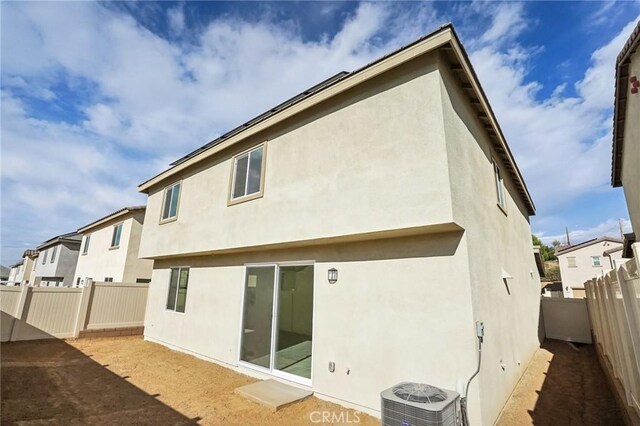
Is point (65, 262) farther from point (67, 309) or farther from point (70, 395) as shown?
point (70, 395)

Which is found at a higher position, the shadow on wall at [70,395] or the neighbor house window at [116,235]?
the neighbor house window at [116,235]

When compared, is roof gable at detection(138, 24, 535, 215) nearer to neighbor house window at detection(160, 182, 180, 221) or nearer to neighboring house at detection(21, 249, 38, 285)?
neighbor house window at detection(160, 182, 180, 221)

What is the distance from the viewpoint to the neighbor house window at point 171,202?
1137 centimetres

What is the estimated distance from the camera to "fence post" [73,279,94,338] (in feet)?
41.2

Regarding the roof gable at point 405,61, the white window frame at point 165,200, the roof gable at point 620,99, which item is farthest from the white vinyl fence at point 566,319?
the white window frame at point 165,200

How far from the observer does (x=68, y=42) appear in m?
7.39

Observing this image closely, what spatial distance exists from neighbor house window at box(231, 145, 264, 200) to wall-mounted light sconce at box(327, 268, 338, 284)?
301 centimetres

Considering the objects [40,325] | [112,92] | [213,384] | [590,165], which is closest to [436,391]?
[213,384]

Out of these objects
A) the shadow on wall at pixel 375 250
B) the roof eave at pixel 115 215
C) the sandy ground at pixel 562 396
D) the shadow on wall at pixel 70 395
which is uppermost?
the roof eave at pixel 115 215

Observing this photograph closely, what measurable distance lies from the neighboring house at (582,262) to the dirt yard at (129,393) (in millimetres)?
35777

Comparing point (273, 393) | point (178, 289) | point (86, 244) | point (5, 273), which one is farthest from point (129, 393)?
point (5, 273)

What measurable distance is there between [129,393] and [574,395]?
10.1 m

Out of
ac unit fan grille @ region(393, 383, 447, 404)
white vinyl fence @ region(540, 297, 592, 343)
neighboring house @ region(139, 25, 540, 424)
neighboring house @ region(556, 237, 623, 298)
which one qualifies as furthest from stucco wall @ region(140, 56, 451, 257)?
neighboring house @ region(556, 237, 623, 298)

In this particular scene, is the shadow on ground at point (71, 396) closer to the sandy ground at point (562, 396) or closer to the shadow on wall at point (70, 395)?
the shadow on wall at point (70, 395)
